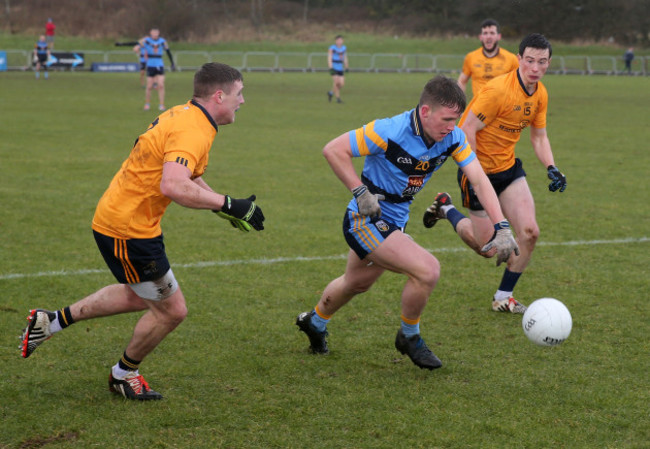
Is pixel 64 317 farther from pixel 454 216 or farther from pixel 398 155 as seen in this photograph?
pixel 454 216

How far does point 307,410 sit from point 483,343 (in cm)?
178

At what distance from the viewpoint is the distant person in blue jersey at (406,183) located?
16.1 ft

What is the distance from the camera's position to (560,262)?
8070 millimetres

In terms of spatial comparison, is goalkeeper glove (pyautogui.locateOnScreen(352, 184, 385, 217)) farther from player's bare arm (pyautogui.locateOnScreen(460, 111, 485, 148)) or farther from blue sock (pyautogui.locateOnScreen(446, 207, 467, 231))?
player's bare arm (pyautogui.locateOnScreen(460, 111, 485, 148))

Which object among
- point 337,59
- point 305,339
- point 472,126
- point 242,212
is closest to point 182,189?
point 242,212

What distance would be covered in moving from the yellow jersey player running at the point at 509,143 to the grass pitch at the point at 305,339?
506 millimetres

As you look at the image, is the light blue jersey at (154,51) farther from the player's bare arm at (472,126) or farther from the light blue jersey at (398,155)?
the light blue jersey at (398,155)

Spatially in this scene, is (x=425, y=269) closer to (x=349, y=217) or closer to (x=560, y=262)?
(x=349, y=217)

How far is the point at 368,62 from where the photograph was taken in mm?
51156

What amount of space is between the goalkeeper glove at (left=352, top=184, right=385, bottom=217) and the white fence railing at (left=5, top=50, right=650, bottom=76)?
4383 centimetres

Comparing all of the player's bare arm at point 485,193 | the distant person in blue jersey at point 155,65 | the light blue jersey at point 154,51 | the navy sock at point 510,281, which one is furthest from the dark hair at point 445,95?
the light blue jersey at point 154,51

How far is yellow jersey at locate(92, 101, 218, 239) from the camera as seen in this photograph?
14.3ft

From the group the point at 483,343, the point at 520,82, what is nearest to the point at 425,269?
the point at 483,343

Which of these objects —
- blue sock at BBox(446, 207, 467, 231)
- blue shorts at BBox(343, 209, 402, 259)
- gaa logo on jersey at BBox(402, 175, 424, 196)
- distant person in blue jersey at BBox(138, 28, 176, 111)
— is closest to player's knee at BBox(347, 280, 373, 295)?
blue shorts at BBox(343, 209, 402, 259)
